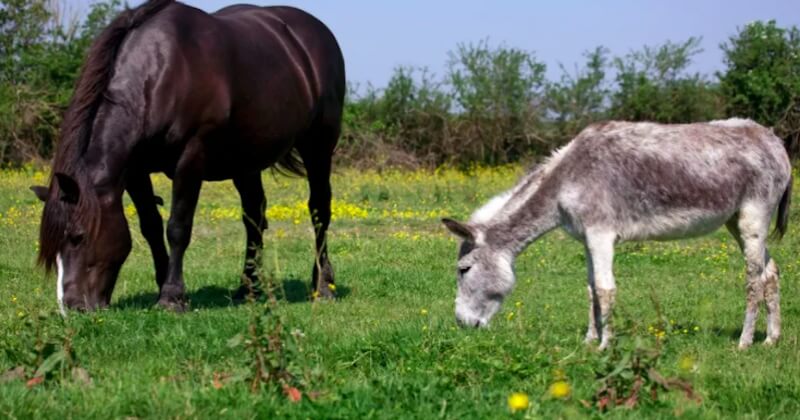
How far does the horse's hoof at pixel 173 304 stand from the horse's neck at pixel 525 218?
2724 mm

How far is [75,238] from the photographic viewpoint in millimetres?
8219

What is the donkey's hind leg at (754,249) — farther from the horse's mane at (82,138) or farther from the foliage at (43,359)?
the horse's mane at (82,138)

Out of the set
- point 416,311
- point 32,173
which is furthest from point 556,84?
point 416,311

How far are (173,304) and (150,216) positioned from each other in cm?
114

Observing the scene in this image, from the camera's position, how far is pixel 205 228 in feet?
52.7

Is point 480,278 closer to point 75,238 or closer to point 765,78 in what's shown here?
point 75,238

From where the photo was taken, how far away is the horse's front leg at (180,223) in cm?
899

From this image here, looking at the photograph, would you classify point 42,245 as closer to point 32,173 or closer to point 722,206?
point 722,206

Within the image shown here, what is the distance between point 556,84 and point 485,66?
233cm

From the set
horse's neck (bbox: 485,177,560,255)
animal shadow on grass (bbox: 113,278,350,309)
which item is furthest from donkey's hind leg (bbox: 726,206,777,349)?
animal shadow on grass (bbox: 113,278,350,309)

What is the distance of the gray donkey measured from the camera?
24.9 feet

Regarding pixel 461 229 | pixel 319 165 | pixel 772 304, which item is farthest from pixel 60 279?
pixel 772 304

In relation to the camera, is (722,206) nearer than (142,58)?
Yes

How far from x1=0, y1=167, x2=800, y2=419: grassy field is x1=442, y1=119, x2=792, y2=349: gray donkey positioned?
0.41 m
